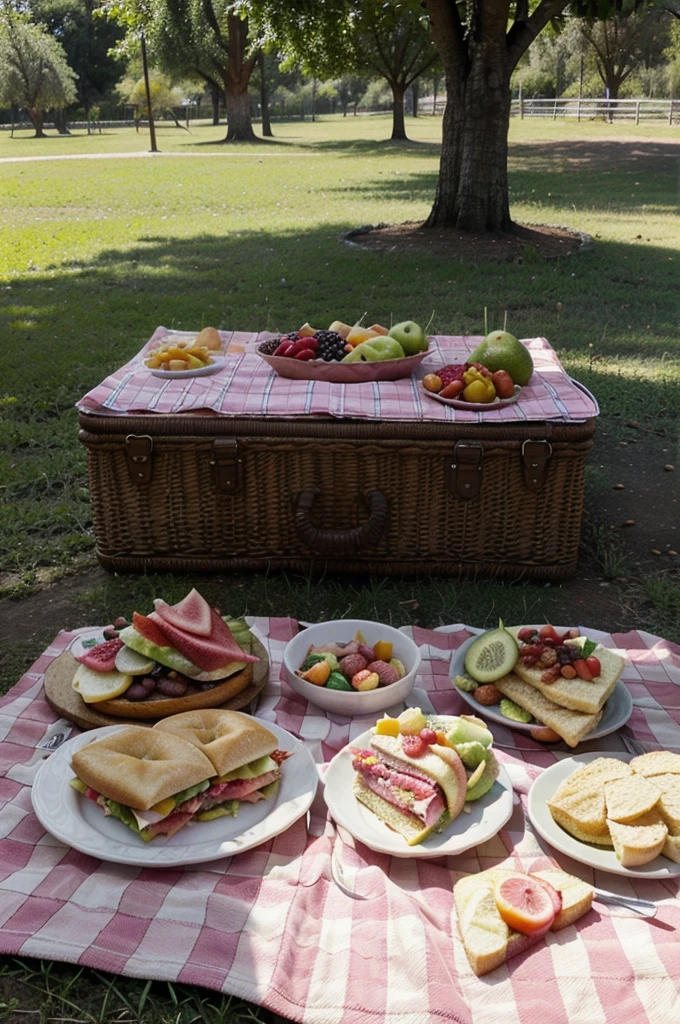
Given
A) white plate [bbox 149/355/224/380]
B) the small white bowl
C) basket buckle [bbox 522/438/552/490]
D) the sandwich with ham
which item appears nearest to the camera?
the sandwich with ham

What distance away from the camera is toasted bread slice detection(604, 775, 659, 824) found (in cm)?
238

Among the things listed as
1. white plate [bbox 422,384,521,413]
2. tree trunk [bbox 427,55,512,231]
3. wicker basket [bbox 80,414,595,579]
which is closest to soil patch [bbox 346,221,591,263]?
tree trunk [bbox 427,55,512,231]

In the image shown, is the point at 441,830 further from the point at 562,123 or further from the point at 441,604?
the point at 562,123

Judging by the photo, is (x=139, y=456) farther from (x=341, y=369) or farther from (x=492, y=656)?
(x=492, y=656)

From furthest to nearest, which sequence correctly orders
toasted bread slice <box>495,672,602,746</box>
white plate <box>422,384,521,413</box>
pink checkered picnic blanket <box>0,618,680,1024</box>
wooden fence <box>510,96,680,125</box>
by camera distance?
1. wooden fence <box>510,96,680,125</box>
2. white plate <box>422,384,521,413</box>
3. toasted bread slice <box>495,672,602,746</box>
4. pink checkered picnic blanket <box>0,618,680,1024</box>

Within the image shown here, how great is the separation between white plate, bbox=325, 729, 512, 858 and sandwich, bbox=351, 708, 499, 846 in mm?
23

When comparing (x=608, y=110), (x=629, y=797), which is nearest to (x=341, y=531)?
(x=629, y=797)

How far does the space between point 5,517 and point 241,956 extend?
327cm

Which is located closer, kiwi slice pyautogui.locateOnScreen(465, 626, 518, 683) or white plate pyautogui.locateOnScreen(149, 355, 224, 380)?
kiwi slice pyautogui.locateOnScreen(465, 626, 518, 683)

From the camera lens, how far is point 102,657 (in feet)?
9.62

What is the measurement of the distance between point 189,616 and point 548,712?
117cm

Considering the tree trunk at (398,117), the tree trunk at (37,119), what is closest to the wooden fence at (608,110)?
the tree trunk at (398,117)

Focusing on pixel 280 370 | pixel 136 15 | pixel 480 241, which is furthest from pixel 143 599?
pixel 136 15

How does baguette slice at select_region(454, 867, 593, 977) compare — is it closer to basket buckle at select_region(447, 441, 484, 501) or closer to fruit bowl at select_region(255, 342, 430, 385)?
basket buckle at select_region(447, 441, 484, 501)
